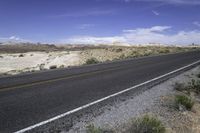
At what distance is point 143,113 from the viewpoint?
750cm

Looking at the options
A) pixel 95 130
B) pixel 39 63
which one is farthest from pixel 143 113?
pixel 39 63

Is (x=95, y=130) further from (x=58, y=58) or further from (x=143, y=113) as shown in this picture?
(x=58, y=58)

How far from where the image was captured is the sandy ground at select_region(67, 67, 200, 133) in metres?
6.37

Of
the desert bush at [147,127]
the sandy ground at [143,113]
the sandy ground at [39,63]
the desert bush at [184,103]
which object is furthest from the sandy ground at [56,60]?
the desert bush at [147,127]

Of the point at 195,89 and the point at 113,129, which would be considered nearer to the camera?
the point at 113,129

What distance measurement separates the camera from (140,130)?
5887 millimetres

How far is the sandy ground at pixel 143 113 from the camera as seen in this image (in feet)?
20.9

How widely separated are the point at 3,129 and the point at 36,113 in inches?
58.0

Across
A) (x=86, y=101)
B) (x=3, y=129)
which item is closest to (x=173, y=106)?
(x=86, y=101)

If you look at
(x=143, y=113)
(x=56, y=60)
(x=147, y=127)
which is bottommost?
(x=56, y=60)

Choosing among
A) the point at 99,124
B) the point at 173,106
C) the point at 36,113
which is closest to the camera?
the point at 99,124

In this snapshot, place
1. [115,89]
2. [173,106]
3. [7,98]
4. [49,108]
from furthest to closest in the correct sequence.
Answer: [115,89] → [7,98] → [173,106] → [49,108]

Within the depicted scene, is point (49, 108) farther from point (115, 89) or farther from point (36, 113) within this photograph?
point (115, 89)

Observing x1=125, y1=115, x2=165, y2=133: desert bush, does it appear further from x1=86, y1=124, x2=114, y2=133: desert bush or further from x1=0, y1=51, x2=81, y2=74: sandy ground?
x1=0, y1=51, x2=81, y2=74: sandy ground
